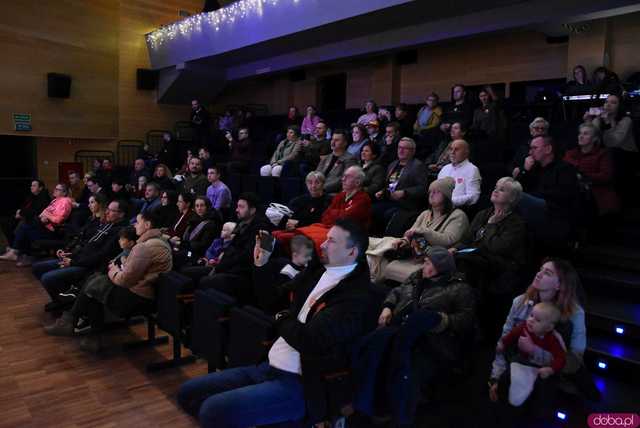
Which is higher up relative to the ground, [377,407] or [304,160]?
[304,160]

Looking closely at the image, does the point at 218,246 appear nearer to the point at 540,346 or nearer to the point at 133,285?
the point at 133,285

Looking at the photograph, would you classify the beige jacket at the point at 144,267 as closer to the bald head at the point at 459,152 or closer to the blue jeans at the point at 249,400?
the blue jeans at the point at 249,400

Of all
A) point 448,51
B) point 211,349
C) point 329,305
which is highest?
point 448,51

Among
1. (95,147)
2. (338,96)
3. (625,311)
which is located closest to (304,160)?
(625,311)

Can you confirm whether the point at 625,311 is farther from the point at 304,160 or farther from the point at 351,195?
the point at 304,160

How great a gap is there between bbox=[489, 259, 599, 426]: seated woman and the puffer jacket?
20 centimetres

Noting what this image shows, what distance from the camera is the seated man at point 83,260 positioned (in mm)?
3814

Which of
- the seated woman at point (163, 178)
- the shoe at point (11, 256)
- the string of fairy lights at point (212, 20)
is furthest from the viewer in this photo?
the string of fairy lights at point (212, 20)

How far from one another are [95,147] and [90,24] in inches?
83.2

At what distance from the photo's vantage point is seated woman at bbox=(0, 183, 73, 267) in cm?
583

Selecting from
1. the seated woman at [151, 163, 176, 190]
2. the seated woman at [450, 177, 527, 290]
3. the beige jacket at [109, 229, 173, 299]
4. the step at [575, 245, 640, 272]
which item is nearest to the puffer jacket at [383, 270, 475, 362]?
the seated woman at [450, 177, 527, 290]

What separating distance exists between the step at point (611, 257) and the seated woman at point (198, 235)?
2635 mm

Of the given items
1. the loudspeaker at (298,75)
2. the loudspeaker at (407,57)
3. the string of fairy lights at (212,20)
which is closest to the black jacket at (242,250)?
the string of fairy lights at (212,20)

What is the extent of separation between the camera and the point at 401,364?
194 centimetres
